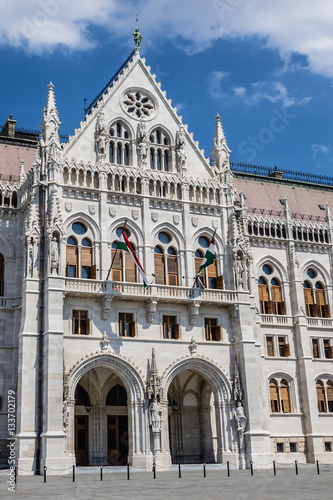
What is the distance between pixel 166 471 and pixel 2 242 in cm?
1940

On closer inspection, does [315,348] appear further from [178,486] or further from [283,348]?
[178,486]

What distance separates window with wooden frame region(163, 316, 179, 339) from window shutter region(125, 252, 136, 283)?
3.58 m

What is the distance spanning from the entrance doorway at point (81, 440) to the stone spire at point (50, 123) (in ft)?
65.0

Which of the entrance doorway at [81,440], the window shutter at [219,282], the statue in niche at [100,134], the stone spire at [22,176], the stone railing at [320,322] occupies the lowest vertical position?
the entrance doorway at [81,440]

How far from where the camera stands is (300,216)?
6084 cm

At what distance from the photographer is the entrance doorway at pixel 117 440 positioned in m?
45.6

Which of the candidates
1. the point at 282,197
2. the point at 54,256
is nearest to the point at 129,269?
the point at 54,256

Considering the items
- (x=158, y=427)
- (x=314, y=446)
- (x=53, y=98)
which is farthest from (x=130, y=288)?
(x=314, y=446)

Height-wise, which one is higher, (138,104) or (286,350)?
(138,104)

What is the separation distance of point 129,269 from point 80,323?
5.44 meters

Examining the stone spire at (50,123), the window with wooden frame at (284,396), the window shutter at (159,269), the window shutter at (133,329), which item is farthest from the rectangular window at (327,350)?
the stone spire at (50,123)

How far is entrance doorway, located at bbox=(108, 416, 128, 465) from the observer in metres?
45.6

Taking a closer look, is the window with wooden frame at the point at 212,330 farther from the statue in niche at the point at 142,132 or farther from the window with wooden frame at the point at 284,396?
the statue in niche at the point at 142,132

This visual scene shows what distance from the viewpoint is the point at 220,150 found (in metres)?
52.7
